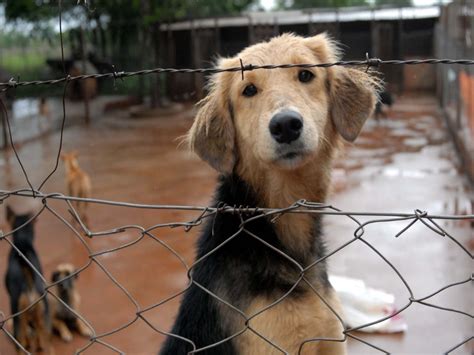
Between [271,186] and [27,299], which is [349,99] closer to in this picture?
[271,186]

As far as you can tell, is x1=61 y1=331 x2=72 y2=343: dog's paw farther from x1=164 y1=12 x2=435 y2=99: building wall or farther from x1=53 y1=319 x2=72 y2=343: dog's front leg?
x1=164 y1=12 x2=435 y2=99: building wall

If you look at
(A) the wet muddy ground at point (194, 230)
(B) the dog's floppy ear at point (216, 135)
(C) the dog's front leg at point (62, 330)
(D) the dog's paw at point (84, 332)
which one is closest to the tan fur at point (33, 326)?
(A) the wet muddy ground at point (194, 230)

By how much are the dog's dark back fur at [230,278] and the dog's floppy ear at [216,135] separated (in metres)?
0.28

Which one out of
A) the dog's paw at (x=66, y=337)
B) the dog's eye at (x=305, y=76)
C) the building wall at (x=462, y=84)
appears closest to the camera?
the dog's eye at (x=305, y=76)

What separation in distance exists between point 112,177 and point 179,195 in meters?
1.86

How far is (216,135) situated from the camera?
2.95 metres

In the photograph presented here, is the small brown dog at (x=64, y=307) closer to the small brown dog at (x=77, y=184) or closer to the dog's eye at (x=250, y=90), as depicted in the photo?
the small brown dog at (x=77, y=184)

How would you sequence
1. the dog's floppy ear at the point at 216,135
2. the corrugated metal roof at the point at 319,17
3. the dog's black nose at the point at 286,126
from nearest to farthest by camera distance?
the dog's black nose at the point at 286,126 → the dog's floppy ear at the point at 216,135 → the corrugated metal roof at the point at 319,17

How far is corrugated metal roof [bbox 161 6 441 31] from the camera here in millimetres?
19422

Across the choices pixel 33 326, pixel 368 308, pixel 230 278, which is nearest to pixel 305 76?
pixel 230 278

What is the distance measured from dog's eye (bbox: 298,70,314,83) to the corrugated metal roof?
16370 mm

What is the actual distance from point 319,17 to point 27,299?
17320mm

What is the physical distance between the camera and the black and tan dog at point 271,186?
2531 mm

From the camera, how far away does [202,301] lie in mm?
2623
